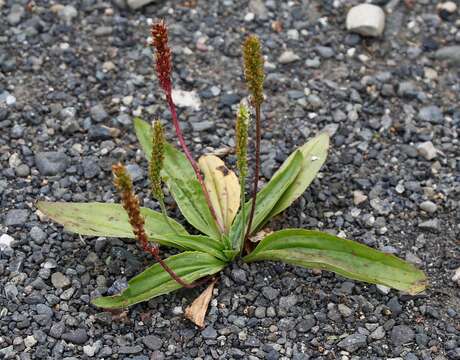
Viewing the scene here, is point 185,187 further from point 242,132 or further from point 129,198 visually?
point 129,198

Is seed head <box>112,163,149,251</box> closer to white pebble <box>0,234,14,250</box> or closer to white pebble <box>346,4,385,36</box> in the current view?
white pebble <box>0,234,14,250</box>

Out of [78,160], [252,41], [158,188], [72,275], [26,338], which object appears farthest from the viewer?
[78,160]

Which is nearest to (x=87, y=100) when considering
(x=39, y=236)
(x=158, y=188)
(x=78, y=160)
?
(x=78, y=160)

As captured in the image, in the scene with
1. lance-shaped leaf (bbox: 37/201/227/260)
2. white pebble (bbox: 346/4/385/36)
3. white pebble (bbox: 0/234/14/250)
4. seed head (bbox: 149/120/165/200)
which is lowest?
white pebble (bbox: 0/234/14/250)

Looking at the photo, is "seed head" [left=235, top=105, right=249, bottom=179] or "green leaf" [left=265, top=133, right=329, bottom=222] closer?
"seed head" [left=235, top=105, right=249, bottom=179]

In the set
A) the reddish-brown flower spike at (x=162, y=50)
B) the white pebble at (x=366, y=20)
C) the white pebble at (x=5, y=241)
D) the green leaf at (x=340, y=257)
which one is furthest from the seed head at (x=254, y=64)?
the white pebble at (x=366, y=20)

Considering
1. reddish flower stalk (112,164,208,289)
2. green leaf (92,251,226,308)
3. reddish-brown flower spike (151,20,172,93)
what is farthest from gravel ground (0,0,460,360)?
reddish-brown flower spike (151,20,172,93)

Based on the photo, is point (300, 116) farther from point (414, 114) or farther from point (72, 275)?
point (72, 275)

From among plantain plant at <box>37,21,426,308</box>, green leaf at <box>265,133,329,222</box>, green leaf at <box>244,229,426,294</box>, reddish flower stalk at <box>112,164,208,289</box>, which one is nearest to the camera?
reddish flower stalk at <box>112,164,208,289</box>

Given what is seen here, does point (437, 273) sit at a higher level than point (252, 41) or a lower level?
lower
